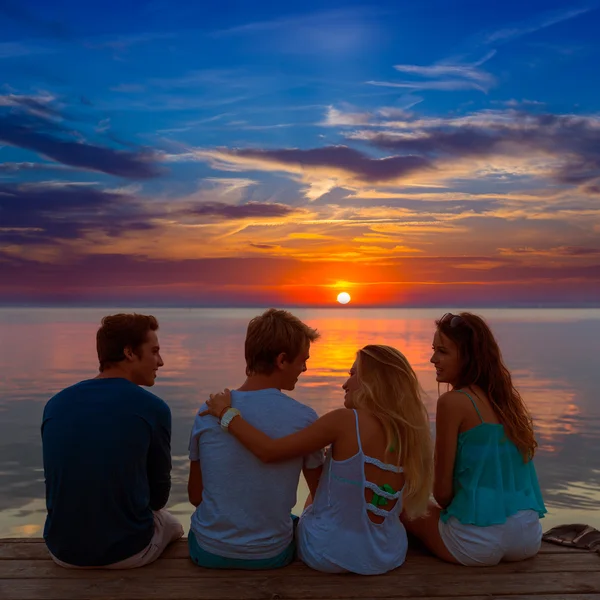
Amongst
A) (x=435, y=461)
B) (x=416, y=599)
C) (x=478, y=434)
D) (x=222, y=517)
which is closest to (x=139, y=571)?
(x=222, y=517)

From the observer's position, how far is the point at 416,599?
331 cm

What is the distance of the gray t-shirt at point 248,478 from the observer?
3.45 metres

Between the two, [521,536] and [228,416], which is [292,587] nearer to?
[228,416]

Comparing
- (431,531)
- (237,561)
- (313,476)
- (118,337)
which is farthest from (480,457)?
(118,337)

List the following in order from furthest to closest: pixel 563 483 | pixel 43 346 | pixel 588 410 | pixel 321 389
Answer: pixel 43 346
pixel 321 389
pixel 588 410
pixel 563 483

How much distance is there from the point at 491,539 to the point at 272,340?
1.72 meters

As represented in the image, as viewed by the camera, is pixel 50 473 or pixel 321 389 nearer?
pixel 50 473

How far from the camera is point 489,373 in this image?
3709 mm

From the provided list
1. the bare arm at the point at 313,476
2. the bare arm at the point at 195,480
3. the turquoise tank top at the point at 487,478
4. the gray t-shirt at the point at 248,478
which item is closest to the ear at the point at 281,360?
the gray t-shirt at the point at 248,478

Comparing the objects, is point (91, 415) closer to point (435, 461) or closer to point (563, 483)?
point (435, 461)

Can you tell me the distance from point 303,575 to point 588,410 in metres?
13.8

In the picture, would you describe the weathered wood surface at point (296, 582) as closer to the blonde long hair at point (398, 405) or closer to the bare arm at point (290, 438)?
the blonde long hair at point (398, 405)

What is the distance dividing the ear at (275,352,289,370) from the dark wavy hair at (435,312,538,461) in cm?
98

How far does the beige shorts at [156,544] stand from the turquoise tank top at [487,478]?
5.59 feet
